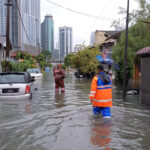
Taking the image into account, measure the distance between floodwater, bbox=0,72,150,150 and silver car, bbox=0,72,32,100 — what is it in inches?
23.1

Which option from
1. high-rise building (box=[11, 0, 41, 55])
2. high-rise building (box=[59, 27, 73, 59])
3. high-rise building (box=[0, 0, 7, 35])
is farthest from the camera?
high-rise building (box=[59, 27, 73, 59])

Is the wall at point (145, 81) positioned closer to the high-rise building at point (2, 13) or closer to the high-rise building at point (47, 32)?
the high-rise building at point (2, 13)

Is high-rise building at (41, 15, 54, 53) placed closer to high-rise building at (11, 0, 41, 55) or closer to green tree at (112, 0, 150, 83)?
high-rise building at (11, 0, 41, 55)

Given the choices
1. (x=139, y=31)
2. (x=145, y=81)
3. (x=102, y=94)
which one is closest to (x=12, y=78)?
(x=102, y=94)

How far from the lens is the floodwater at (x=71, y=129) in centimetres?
527

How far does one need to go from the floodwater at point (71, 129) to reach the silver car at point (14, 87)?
0.59m

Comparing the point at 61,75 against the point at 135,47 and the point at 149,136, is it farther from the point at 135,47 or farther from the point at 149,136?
the point at 149,136

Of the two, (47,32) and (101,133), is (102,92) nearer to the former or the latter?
(101,133)

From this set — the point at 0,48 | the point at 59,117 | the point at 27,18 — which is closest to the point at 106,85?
the point at 59,117

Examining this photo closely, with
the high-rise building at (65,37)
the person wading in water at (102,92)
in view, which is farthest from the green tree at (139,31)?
the high-rise building at (65,37)

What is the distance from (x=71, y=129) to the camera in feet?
21.4

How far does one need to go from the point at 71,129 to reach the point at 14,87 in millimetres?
4378

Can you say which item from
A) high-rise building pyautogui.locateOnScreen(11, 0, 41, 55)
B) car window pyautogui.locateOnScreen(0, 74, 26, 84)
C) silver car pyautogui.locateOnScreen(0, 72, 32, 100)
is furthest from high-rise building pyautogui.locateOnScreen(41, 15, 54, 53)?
silver car pyautogui.locateOnScreen(0, 72, 32, 100)

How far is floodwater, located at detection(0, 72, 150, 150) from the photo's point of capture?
5.27 m
